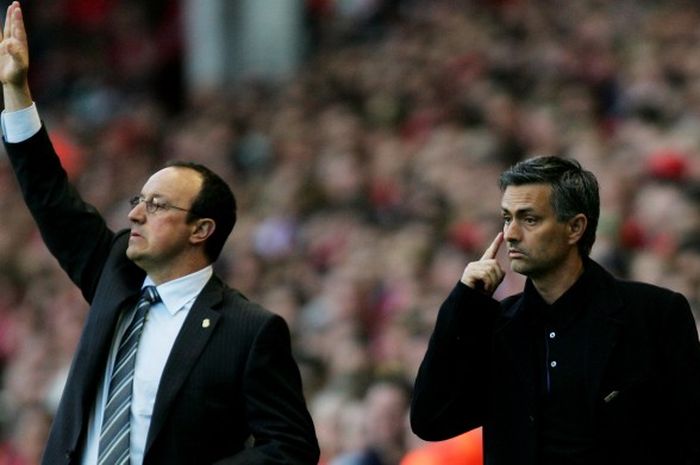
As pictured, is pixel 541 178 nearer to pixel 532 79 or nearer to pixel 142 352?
pixel 142 352

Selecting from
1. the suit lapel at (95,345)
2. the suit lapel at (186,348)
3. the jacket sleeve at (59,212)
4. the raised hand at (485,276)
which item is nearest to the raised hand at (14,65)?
the jacket sleeve at (59,212)

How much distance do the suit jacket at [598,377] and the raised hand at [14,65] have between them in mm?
1507

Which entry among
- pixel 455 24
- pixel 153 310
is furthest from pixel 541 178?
pixel 455 24

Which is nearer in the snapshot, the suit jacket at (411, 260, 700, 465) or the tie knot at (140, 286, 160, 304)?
the suit jacket at (411, 260, 700, 465)

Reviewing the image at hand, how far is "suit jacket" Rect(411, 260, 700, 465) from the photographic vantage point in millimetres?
5031

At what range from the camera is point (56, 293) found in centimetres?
1312

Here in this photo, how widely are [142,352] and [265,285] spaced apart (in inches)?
252

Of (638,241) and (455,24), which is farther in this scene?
(455,24)

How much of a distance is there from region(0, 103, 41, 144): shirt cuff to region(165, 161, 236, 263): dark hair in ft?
1.45

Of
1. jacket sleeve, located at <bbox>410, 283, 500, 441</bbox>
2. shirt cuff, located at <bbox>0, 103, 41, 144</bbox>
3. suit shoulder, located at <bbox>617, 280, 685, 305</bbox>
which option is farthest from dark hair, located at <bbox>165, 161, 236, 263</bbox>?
suit shoulder, located at <bbox>617, 280, 685, 305</bbox>

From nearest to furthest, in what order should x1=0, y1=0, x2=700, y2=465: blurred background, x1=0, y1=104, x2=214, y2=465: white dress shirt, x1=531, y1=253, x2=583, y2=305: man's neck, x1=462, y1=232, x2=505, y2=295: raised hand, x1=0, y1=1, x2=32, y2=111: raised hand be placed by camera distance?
x1=531, y1=253, x2=583, y2=305: man's neck → x1=462, y1=232, x2=505, y2=295: raised hand → x1=0, y1=104, x2=214, y2=465: white dress shirt → x1=0, y1=1, x2=32, y2=111: raised hand → x1=0, y1=0, x2=700, y2=465: blurred background

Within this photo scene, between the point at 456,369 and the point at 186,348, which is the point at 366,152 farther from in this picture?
the point at 456,369

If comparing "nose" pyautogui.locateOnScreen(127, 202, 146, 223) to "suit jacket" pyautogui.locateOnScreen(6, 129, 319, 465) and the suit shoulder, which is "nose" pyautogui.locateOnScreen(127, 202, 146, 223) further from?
the suit shoulder

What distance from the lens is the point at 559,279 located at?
5227 millimetres
